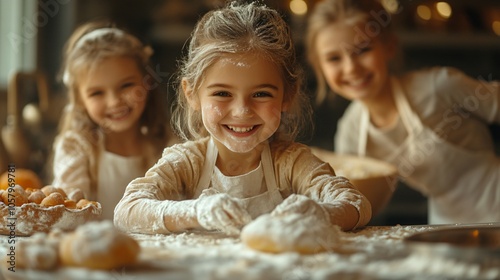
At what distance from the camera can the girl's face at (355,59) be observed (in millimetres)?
1904

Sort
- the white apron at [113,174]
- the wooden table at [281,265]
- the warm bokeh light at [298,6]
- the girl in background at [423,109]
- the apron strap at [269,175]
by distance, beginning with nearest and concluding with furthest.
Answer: the wooden table at [281,265]
the apron strap at [269,175]
the white apron at [113,174]
the girl in background at [423,109]
the warm bokeh light at [298,6]

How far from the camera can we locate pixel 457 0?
10.2ft

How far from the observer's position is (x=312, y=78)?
9.55 feet

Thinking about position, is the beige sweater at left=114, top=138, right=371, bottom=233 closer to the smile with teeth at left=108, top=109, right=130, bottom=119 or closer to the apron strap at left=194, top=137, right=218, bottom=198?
the apron strap at left=194, top=137, right=218, bottom=198

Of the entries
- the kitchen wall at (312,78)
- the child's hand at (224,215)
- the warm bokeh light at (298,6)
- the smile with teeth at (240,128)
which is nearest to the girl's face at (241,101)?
the smile with teeth at (240,128)

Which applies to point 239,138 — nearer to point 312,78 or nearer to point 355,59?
point 355,59

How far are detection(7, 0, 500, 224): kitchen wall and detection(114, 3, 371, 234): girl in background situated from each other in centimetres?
173

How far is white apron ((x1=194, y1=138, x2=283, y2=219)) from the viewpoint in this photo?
1.12 metres

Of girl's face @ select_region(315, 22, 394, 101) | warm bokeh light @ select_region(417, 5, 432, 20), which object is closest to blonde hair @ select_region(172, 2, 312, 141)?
girl's face @ select_region(315, 22, 394, 101)

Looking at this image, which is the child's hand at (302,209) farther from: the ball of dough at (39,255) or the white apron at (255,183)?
the ball of dough at (39,255)

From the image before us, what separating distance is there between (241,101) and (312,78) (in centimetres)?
186

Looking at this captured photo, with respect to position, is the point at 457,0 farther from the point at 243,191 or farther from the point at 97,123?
the point at 243,191

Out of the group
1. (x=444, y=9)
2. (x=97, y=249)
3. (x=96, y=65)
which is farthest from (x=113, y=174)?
(x=444, y=9)

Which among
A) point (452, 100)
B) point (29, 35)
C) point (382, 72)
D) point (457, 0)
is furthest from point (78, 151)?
point (457, 0)
